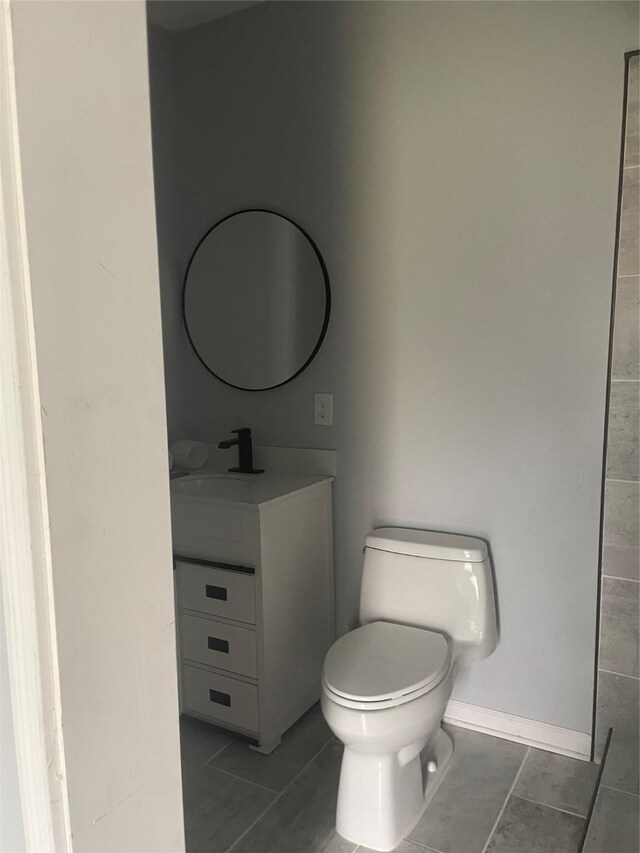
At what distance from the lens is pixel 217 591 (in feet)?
7.06

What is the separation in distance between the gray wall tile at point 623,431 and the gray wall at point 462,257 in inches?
1.9

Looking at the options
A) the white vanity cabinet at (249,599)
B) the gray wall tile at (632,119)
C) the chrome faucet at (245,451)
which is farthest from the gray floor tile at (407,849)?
the gray wall tile at (632,119)

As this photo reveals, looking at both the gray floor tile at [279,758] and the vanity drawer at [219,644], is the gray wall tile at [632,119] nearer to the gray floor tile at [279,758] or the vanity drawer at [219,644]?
the vanity drawer at [219,644]

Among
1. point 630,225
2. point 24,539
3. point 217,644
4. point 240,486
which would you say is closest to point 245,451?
point 240,486

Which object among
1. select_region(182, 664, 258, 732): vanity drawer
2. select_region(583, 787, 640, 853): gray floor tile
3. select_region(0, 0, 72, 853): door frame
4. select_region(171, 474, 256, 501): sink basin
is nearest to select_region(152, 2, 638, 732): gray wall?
select_region(171, 474, 256, 501): sink basin

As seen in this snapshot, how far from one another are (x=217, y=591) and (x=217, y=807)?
2.01 ft

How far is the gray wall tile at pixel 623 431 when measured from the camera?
1886 mm

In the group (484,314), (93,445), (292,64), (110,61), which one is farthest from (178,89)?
(93,445)

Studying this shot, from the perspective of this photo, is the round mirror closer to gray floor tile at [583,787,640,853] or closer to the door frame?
gray floor tile at [583,787,640,853]

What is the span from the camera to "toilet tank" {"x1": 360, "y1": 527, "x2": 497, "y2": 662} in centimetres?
205

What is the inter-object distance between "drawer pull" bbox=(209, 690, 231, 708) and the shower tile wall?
3.76 ft

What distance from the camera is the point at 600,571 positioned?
6.52ft

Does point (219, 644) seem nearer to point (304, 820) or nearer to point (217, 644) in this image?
point (217, 644)

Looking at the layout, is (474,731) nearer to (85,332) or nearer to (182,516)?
(182,516)
